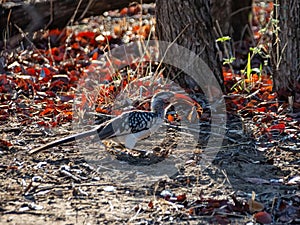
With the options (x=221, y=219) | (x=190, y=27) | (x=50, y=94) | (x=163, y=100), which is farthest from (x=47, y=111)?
(x=221, y=219)

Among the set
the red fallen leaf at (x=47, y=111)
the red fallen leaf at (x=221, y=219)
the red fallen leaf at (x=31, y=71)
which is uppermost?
the red fallen leaf at (x=31, y=71)

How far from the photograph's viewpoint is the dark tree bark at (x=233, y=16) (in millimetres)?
8828

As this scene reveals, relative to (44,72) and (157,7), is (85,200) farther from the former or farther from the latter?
(44,72)

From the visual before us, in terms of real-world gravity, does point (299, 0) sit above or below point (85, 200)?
above

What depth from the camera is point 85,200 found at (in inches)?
193

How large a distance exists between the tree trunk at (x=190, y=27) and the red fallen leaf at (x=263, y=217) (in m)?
2.81

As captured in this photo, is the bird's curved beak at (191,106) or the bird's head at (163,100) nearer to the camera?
the bird's head at (163,100)

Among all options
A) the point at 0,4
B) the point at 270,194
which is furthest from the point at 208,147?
the point at 0,4

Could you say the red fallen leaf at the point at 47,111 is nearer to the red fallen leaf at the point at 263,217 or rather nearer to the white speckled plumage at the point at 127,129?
the white speckled plumage at the point at 127,129

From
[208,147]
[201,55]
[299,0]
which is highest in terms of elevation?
[299,0]

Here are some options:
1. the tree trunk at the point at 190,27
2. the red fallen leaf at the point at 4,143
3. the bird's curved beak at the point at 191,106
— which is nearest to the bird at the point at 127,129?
the red fallen leaf at the point at 4,143

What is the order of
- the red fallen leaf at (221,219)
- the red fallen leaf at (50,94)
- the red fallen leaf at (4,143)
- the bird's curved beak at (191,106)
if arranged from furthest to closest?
1. the red fallen leaf at (50,94)
2. the bird's curved beak at (191,106)
3. the red fallen leaf at (4,143)
4. the red fallen leaf at (221,219)

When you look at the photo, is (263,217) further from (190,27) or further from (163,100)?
(190,27)

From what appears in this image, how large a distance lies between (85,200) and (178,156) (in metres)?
1.18
